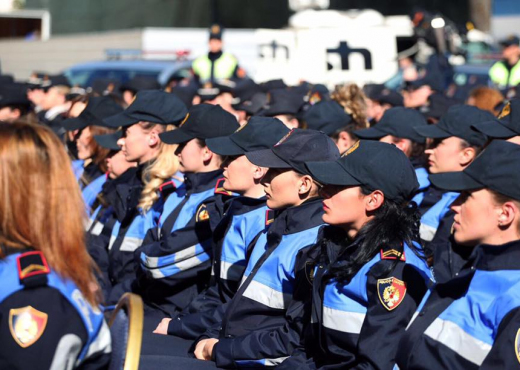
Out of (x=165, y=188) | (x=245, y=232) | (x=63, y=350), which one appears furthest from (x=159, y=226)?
(x=63, y=350)

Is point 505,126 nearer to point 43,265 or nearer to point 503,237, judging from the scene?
point 503,237

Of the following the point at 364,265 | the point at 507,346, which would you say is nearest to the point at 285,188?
the point at 364,265

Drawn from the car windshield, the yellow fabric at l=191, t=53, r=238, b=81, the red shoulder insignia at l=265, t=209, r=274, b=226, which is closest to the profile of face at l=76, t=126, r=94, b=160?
the red shoulder insignia at l=265, t=209, r=274, b=226

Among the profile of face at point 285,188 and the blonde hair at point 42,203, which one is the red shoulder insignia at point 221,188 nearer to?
the profile of face at point 285,188

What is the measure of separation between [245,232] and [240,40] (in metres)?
12.8

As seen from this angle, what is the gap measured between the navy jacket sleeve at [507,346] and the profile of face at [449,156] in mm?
2360

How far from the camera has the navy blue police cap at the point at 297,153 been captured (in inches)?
165

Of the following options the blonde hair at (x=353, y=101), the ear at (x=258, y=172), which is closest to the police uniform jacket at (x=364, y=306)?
the ear at (x=258, y=172)

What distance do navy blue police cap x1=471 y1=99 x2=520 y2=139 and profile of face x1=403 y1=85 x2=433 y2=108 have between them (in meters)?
3.63

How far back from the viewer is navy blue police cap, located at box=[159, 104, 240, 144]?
5324 millimetres

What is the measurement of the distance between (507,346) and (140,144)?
3375mm

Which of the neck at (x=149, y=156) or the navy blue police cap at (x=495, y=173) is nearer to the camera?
the navy blue police cap at (x=495, y=173)

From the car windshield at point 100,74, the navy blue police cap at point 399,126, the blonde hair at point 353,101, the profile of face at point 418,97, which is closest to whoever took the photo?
the navy blue police cap at point 399,126

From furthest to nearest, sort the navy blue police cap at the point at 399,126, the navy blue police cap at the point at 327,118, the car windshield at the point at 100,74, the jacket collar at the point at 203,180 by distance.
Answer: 1. the car windshield at the point at 100,74
2. the navy blue police cap at the point at 327,118
3. the navy blue police cap at the point at 399,126
4. the jacket collar at the point at 203,180
